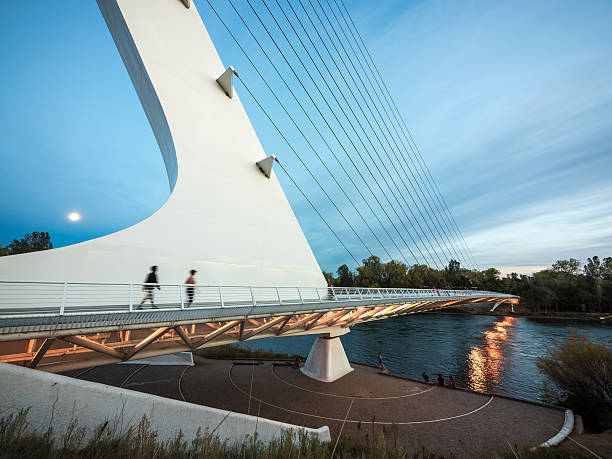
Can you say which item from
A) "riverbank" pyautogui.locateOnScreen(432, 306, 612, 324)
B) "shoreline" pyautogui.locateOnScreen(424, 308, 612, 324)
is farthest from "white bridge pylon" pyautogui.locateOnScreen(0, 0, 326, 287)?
"riverbank" pyautogui.locateOnScreen(432, 306, 612, 324)

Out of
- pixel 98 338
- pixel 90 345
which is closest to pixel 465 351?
pixel 98 338

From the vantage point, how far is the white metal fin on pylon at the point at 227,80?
1404cm

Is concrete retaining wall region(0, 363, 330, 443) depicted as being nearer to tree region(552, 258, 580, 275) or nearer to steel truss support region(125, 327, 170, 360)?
steel truss support region(125, 327, 170, 360)

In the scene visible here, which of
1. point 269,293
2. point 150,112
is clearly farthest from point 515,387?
point 150,112

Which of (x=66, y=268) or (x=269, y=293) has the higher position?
(x=66, y=268)

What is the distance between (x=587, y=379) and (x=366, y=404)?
9.91m

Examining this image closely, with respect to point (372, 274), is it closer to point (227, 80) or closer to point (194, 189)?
point (227, 80)

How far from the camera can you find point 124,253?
8.52 metres

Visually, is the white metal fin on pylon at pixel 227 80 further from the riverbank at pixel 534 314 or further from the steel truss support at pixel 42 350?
the riverbank at pixel 534 314

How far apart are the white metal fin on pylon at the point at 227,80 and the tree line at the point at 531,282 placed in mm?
49855

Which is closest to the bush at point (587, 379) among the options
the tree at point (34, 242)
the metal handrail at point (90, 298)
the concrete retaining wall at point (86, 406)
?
the metal handrail at point (90, 298)

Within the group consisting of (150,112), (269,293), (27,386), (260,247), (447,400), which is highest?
(150,112)

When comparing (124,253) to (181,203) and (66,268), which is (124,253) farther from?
(181,203)

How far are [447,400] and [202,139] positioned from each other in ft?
58.1
